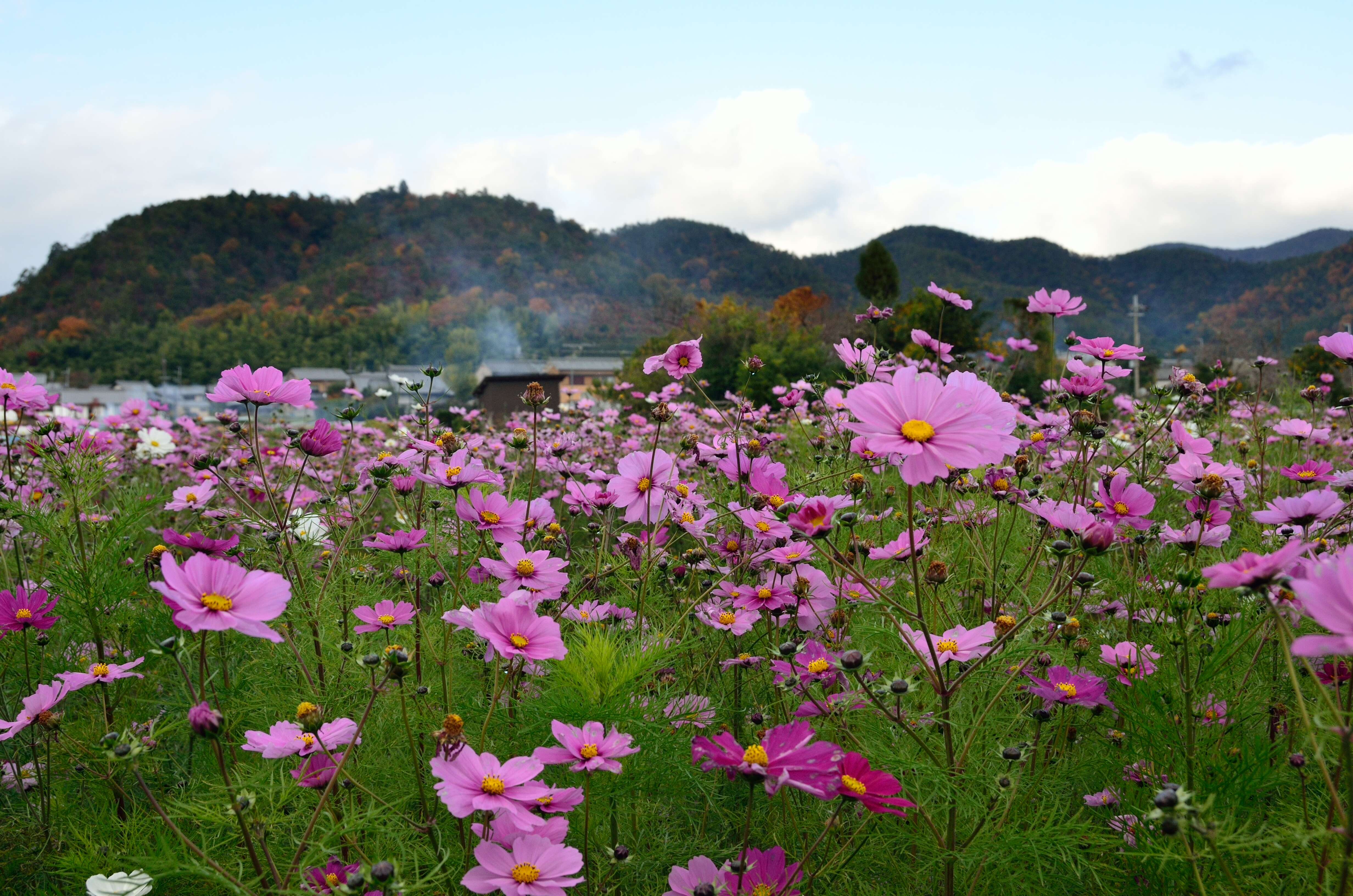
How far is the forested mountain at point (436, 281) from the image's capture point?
4909 centimetres

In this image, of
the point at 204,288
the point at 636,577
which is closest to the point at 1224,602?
the point at 636,577

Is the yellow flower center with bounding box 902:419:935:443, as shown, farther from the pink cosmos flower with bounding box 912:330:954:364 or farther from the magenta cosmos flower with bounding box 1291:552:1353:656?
the pink cosmos flower with bounding box 912:330:954:364

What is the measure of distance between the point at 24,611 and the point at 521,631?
957mm

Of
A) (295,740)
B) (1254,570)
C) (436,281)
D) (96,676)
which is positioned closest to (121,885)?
(295,740)

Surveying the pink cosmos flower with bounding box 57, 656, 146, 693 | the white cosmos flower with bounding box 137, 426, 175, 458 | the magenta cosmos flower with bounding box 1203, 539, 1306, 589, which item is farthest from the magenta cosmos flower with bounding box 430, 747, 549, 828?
the white cosmos flower with bounding box 137, 426, 175, 458

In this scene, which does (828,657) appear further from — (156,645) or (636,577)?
(156,645)

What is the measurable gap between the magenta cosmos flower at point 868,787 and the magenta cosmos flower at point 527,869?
29 centimetres

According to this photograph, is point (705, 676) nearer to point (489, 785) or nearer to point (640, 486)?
point (640, 486)

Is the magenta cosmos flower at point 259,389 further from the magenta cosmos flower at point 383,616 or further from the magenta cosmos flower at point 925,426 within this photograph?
the magenta cosmos flower at point 925,426

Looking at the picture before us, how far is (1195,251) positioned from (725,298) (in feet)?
227

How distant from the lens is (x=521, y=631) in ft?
3.32

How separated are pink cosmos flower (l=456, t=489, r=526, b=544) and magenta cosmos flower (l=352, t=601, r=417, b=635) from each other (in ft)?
0.57

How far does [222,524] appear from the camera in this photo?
1.90 meters

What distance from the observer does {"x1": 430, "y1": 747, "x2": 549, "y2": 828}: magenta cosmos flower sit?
817 millimetres
